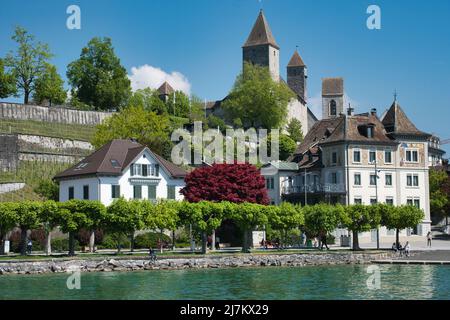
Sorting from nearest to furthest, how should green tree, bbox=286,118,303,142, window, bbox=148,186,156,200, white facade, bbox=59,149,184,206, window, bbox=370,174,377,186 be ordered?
1. white facade, bbox=59,149,184,206
2. window, bbox=148,186,156,200
3. window, bbox=370,174,377,186
4. green tree, bbox=286,118,303,142

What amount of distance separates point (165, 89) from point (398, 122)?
75.6m

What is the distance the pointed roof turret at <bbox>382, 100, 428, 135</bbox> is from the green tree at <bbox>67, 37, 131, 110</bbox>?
148ft

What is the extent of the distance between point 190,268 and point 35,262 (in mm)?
12320

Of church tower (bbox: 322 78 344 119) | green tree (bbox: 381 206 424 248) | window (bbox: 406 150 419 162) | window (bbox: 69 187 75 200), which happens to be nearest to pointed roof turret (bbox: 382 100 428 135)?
window (bbox: 406 150 419 162)

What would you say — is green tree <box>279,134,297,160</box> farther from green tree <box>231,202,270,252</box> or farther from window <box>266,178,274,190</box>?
green tree <box>231,202,270,252</box>

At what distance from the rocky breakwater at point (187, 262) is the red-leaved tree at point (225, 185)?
1384 cm

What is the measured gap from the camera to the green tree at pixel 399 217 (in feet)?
259

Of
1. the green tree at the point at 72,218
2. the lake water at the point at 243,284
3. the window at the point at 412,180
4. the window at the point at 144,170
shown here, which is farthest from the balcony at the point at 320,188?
the green tree at the point at 72,218

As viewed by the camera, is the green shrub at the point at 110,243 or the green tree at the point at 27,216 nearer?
the green tree at the point at 27,216

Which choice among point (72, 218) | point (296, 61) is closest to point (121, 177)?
point (72, 218)

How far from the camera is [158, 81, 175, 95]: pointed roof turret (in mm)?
164250

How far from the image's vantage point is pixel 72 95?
130625 millimetres

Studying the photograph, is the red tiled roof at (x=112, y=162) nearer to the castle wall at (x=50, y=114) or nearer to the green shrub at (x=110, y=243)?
the green shrub at (x=110, y=243)

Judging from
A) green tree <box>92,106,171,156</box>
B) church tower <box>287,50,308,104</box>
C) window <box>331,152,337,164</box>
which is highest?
church tower <box>287,50,308,104</box>
